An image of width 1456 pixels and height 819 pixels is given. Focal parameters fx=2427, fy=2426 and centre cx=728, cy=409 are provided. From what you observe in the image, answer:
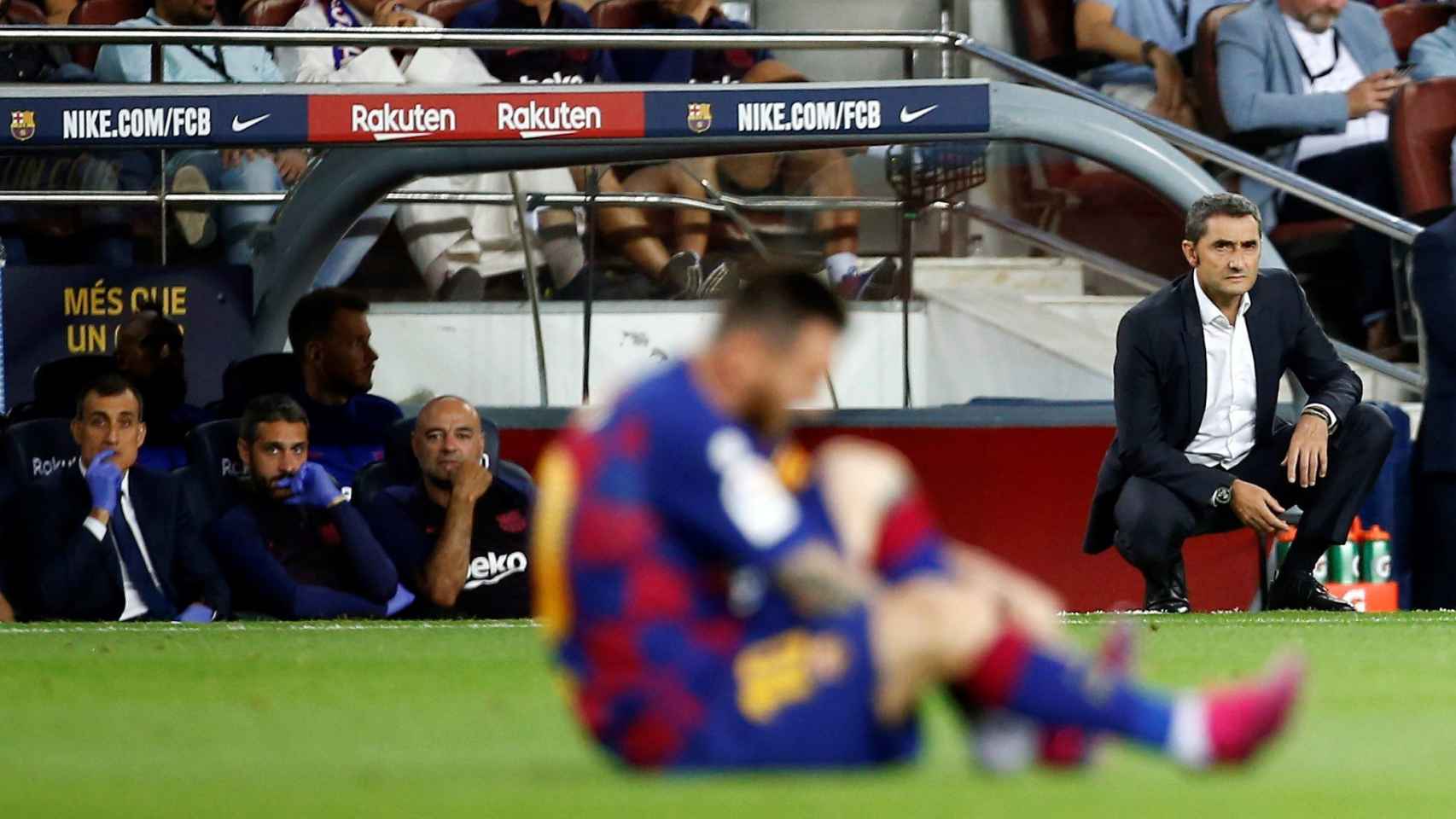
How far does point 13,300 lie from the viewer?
11672 millimetres

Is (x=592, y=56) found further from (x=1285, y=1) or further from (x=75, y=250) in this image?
(x=1285, y=1)

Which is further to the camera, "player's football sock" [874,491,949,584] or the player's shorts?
"player's football sock" [874,491,949,584]

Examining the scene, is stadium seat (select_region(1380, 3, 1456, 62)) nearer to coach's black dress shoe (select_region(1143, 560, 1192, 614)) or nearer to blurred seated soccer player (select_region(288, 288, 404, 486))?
coach's black dress shoe (select_region(1143, 560, 1192, 614))

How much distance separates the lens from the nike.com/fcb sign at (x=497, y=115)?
10.5 meters

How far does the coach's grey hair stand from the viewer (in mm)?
9828

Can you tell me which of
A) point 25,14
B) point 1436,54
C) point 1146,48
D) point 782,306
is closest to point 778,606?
point 782,306

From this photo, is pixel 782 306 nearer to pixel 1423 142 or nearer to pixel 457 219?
pixel 457 219

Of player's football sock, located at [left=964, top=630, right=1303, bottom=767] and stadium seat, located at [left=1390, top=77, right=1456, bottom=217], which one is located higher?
stadium seat, located at [left=1390, top=77, right=1456, bottom=217]

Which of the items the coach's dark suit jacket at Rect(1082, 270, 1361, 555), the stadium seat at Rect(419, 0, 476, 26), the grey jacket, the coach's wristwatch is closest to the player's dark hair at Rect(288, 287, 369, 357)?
the stadium seat at Rect(419, 0, 476, 26)

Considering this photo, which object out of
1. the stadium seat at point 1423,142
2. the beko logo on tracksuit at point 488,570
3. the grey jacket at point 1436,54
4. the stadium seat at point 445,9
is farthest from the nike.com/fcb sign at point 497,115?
the grey jacket at point 1436,54

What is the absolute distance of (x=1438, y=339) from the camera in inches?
432

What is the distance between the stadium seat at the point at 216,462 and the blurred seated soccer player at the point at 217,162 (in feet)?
4.93

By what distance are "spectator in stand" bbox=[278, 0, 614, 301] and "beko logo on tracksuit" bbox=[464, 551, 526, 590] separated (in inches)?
74.2

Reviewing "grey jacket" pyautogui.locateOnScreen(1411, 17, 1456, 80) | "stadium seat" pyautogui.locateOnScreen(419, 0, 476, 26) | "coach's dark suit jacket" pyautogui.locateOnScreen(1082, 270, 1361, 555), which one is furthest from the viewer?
"grey jacket" pyautogui.locateOnScreen(1411, 17, 1456, 80)
